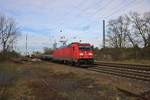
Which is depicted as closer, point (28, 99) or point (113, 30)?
point (28, 99)

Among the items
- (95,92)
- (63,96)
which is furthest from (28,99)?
(95,92)

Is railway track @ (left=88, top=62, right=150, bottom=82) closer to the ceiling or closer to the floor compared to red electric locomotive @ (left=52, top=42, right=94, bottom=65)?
closer to the floor

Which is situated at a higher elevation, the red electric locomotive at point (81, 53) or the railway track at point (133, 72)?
the red electric locomotive at point (81, 53)

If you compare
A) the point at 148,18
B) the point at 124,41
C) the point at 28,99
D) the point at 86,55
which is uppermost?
the point at 148,18

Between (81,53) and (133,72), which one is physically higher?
(81,53)

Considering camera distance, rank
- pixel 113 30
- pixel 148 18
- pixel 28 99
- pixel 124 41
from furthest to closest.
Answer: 1. pixel 113 30
2. pixel 124 41
3. pixel 148 18
4. pixel 28 99

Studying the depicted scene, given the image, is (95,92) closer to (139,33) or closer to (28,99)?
(28,99)

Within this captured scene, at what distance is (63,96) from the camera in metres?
11.6

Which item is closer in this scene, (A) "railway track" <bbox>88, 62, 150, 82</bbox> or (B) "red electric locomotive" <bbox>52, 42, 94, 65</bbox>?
(A) "railway track" <bbox>88, 62, 150, 82</bbox>

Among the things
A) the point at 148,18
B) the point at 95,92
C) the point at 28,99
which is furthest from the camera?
the point at 148,18

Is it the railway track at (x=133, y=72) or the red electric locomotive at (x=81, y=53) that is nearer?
the railway track at (x=133, y=72)

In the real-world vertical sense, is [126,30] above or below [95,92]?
above

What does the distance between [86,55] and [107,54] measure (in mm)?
23397

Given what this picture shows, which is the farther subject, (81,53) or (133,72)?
(81,53)
